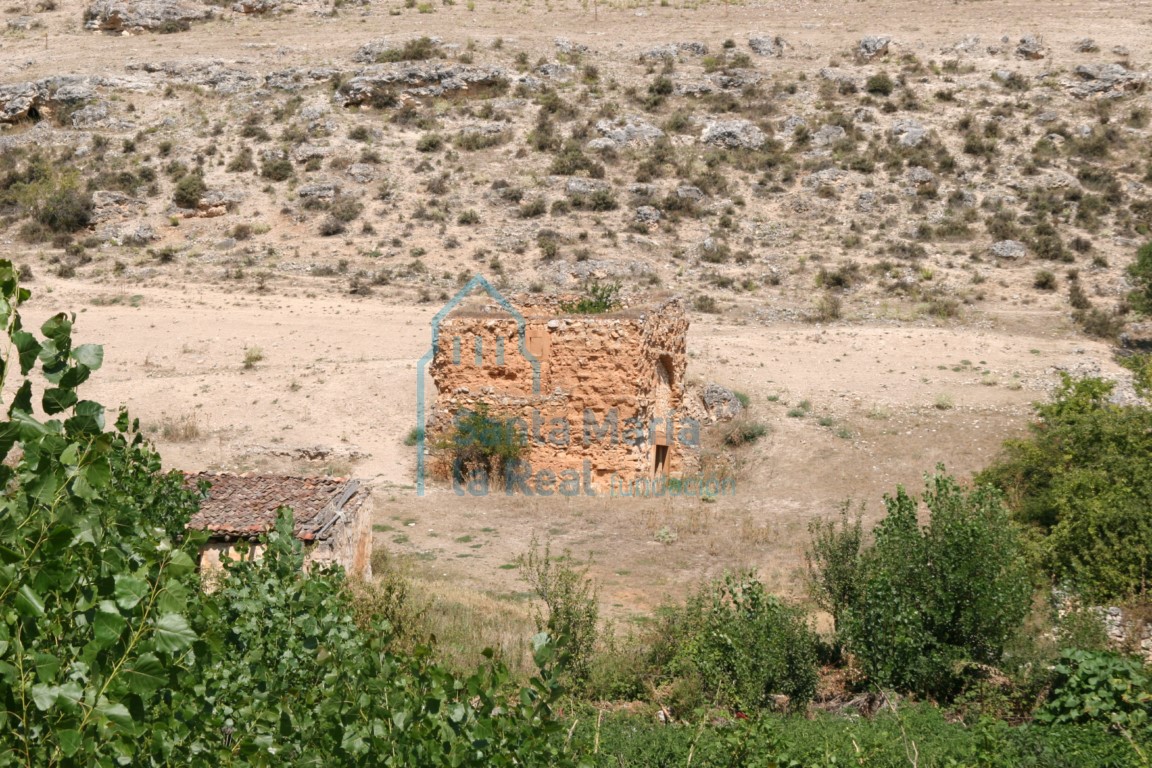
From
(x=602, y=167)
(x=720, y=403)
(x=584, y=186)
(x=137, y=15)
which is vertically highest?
(x=137, y=15)

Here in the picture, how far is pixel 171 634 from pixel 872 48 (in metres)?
40.1

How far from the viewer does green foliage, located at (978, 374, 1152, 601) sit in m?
11.0

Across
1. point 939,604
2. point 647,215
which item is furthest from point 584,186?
point 939,604

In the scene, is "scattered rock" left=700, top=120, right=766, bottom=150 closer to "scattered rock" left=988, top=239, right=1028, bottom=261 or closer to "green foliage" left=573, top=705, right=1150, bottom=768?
"scattered rock" left=988, top=239, right=1028, bottom=261

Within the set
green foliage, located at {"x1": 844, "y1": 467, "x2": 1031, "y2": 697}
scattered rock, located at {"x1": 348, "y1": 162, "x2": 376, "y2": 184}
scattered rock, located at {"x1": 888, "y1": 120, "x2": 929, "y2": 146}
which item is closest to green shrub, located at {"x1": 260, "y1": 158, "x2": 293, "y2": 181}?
scattered rock, located at {"x1": 348, "y1": 162, "x2": 376, "y2": 184}

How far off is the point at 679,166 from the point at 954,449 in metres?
17.4

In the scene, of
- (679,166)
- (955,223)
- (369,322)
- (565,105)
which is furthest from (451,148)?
(955,223)

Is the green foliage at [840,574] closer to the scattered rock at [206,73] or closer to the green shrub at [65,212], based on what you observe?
the green shrub at [65,212]

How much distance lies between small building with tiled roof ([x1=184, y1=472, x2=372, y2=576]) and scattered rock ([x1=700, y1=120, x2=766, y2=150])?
24.9m

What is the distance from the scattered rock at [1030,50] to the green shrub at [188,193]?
29.4 metres

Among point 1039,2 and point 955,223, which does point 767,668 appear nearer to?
point 955,223

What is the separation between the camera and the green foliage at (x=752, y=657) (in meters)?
7.99

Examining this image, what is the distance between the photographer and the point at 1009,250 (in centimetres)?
2791

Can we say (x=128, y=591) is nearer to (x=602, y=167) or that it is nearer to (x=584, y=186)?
(x=584, y=186)
